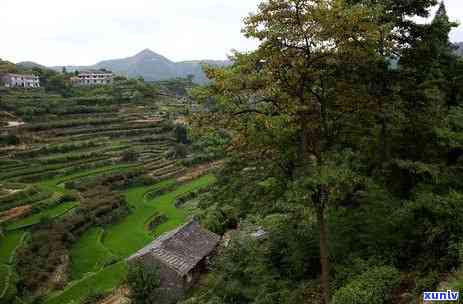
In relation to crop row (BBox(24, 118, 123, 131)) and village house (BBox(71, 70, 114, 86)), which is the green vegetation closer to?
crop row (BBox(24, 118, 123, 131))

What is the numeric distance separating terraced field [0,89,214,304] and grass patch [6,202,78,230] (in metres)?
0.09

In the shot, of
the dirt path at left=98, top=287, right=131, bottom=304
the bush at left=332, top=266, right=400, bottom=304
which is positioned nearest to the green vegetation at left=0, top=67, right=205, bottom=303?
the dirt path at left=98, top=287, right=131, bottom=304

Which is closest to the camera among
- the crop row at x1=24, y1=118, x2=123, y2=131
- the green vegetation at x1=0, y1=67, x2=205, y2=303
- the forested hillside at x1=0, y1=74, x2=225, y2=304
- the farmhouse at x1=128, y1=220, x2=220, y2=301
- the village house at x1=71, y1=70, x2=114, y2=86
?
the farmhouse at x1=128, y1=220, x2=220, y2=301

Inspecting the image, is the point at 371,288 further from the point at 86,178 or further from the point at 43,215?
the point at 86,178

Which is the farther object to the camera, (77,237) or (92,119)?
(92,119)

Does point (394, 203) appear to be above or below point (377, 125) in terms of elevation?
below

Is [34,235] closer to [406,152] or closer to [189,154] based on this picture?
[406,152]

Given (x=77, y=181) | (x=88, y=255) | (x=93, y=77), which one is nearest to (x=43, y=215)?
(x=88, y=255)

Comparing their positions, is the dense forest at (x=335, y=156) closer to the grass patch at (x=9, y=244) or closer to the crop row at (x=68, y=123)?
the grass patch at (x=9, y=244)

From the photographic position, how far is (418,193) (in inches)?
499

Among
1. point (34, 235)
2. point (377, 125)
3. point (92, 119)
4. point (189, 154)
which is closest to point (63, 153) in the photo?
point (92, 119)

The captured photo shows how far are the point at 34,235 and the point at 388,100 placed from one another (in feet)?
96.4

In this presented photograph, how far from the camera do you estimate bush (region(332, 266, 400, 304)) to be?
11.3 metres

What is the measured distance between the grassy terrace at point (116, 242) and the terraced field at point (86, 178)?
0.08 metres
